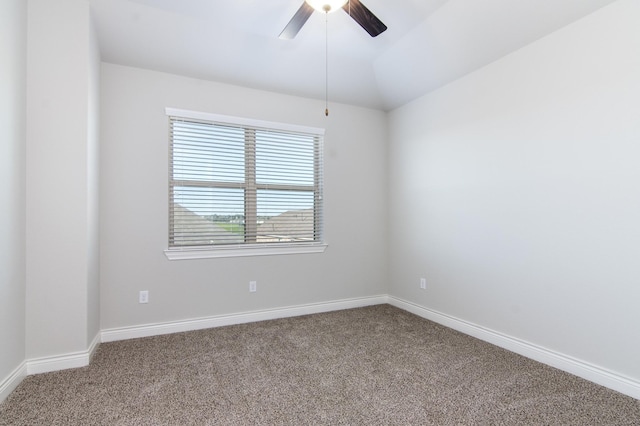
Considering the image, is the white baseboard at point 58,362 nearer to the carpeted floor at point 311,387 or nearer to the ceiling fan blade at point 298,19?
the carpeted floor at point 311,387

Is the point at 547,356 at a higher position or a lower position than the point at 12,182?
lower

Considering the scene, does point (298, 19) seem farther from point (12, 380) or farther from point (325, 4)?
point (12, 380)

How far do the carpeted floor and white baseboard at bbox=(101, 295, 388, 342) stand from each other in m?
0.11

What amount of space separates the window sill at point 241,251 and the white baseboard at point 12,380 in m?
1.28

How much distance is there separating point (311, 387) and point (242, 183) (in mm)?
2193

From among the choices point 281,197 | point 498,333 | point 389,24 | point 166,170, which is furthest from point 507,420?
point 166,170

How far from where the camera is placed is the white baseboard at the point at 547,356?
211cm

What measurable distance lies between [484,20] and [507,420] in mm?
2859

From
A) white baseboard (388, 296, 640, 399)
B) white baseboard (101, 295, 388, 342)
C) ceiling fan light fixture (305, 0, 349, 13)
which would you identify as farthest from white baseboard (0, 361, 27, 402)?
white baseboard (388, 296, 640, 399)

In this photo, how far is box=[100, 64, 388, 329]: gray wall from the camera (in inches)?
118

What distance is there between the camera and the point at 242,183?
140 inches

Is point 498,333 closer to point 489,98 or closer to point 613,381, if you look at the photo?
point 613,381

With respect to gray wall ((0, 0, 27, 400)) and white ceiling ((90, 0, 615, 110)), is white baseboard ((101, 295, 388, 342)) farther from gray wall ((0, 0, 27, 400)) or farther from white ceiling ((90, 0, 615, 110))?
white ceiling ((90, 0, 615, 110))

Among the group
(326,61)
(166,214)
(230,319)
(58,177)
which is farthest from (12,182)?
(326,61)
